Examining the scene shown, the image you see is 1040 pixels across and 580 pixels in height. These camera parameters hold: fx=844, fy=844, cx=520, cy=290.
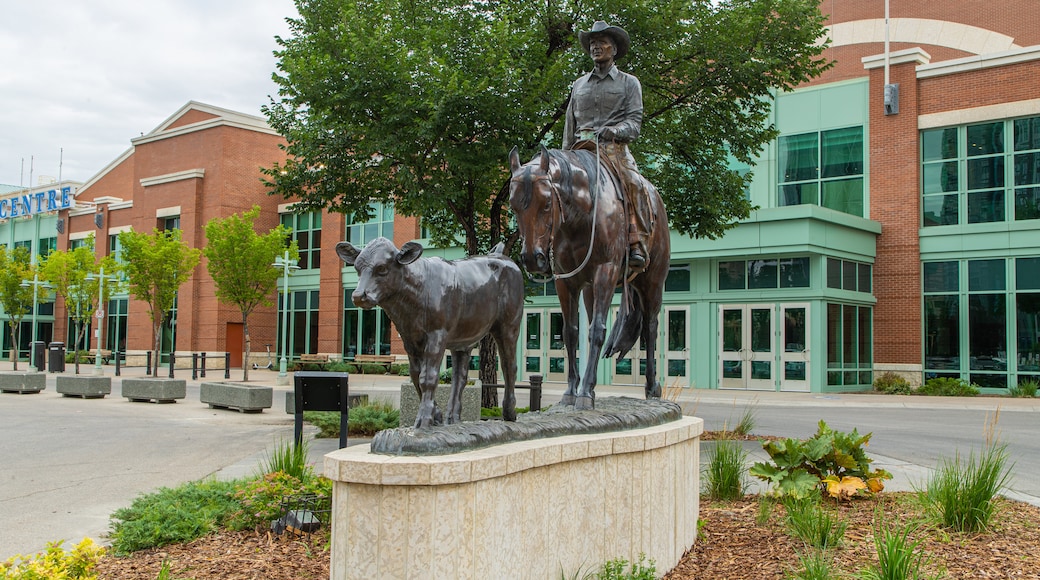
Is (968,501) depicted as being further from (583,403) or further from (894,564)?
(583,403)

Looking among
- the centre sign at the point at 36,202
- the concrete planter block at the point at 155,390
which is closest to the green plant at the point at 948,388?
the concrete planter block at the point at 155,390

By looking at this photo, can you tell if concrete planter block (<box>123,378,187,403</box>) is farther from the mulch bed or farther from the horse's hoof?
the horse's hoof

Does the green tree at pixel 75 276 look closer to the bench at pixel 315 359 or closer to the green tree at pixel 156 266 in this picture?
the green tree at pixel 156 266

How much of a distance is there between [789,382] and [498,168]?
1610 centimetres

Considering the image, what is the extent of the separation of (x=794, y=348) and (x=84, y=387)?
2096cm

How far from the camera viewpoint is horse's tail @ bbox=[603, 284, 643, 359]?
24.9 ft

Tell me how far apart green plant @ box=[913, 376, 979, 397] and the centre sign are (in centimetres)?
5060

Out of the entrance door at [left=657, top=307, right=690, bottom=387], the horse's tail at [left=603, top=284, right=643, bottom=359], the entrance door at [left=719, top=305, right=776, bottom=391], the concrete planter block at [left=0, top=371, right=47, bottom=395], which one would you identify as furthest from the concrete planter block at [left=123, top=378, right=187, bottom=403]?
the entrance door at [left=719, top=305, right=776, bottom=391]

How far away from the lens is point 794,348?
26.8 m

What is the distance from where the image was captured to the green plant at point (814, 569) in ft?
17.5

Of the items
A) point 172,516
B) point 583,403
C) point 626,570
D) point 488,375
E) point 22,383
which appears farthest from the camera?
point 22,383

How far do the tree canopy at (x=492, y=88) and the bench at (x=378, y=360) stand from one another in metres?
22.9

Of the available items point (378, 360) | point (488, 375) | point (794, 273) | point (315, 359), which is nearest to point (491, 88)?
point (488, 375)

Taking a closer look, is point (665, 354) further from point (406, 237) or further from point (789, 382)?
point (406, 237)
